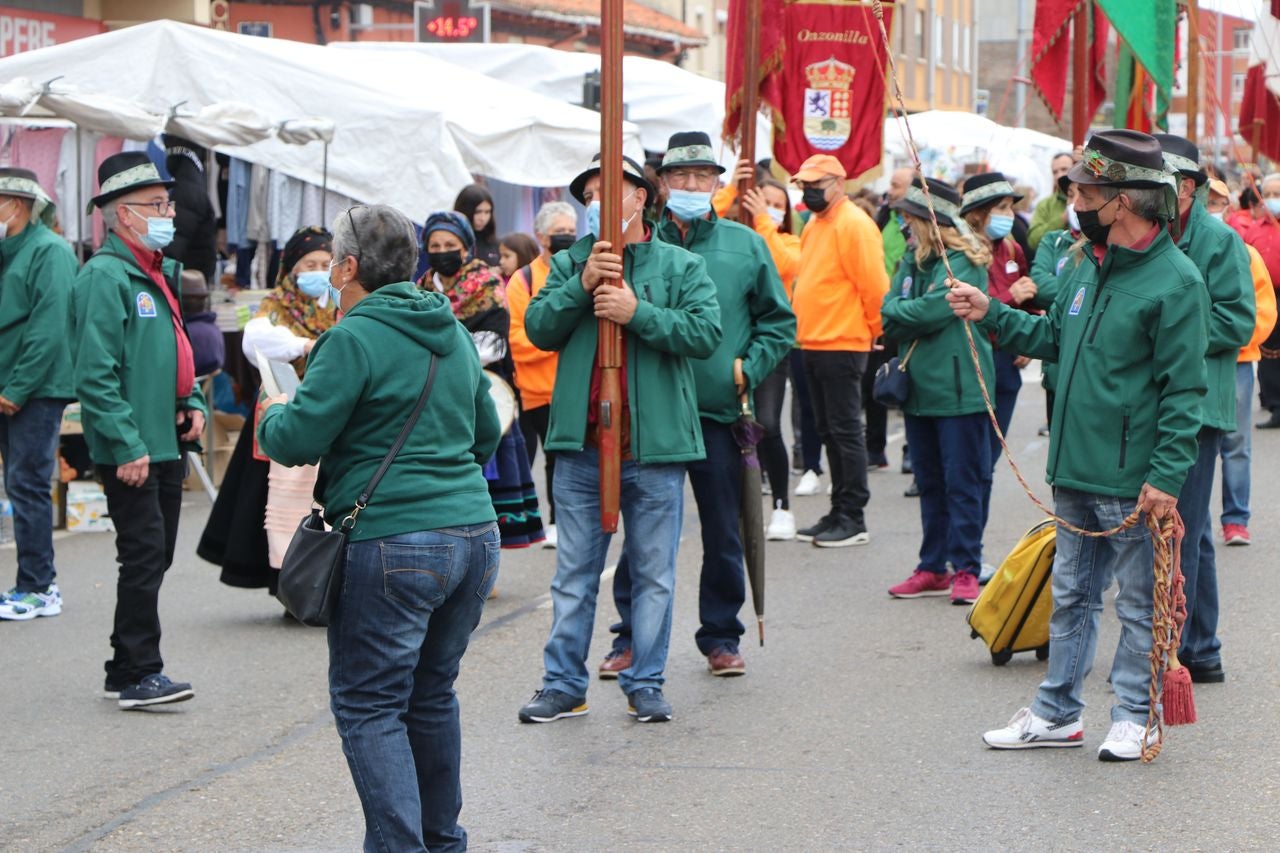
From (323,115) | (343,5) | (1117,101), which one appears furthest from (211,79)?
(343,5)

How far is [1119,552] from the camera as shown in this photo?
5.96 metres

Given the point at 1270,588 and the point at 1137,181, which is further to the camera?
the point at 1270,588

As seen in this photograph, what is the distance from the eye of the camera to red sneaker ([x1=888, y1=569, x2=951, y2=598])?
881cm

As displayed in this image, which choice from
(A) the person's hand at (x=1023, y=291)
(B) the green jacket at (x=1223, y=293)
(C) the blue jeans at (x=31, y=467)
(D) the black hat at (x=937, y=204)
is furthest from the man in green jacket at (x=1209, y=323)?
(C) the blue jeans at (x=31, y=467)

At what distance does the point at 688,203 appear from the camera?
23.0 feet

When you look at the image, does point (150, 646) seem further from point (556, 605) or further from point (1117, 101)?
point (1117, 101)

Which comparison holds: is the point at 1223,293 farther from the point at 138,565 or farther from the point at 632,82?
the point at 632,82

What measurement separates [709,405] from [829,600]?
2.16m

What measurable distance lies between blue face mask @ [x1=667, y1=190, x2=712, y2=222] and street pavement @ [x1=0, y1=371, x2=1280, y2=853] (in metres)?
1.73

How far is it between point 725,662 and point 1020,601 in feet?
3.66

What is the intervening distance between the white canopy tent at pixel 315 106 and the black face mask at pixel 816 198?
387cm

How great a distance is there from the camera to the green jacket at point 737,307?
6.95 meters

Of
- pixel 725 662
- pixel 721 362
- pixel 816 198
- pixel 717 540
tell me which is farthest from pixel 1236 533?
pixel 721 362

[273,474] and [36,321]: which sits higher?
[36,321]
